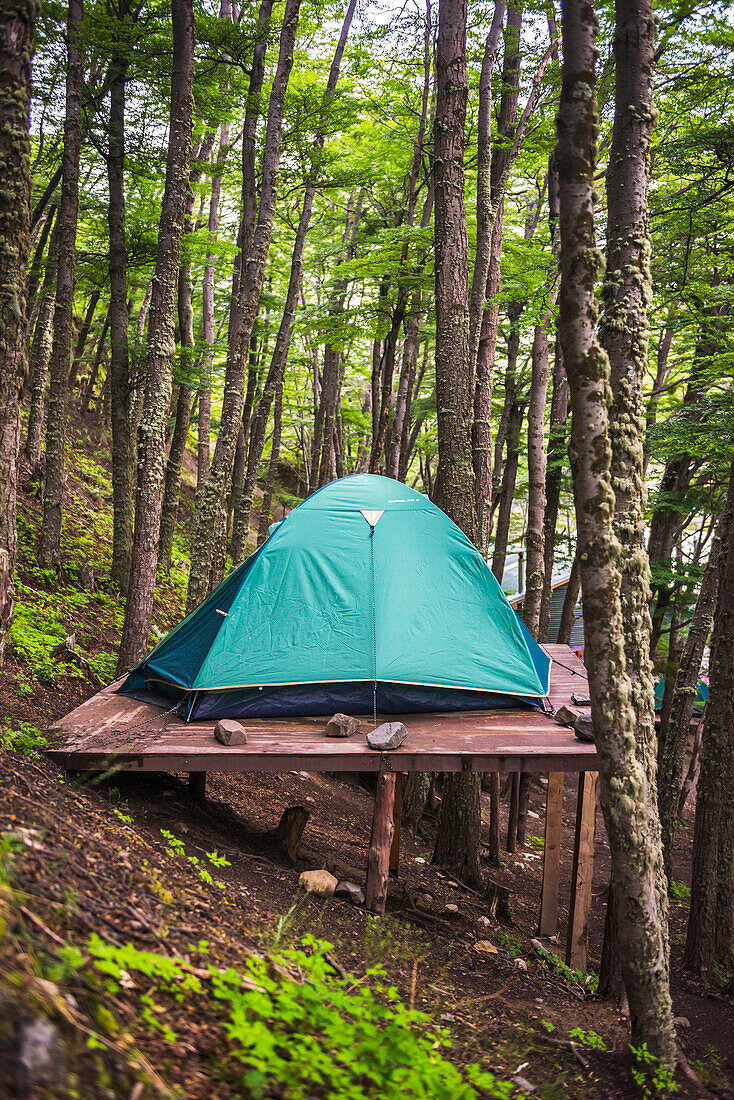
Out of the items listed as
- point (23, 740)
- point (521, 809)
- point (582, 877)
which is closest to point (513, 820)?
point (521, 809)

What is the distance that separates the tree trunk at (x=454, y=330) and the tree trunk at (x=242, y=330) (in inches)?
88.7

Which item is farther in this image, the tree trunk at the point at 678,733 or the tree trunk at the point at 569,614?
the tree trunk at the point at 569,614

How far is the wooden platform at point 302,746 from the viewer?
196 inches

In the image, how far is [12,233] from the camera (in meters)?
4.08

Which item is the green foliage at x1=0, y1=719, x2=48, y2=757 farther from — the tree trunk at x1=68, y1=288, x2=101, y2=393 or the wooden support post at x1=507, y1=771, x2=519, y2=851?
the tree trunk at x1=68, y1=288, x2=101, y2=393

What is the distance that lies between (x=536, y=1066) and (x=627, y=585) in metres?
2.65

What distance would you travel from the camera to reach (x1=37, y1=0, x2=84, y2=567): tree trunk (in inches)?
350

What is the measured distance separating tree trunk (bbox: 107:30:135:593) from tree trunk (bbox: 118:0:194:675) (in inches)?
91.5

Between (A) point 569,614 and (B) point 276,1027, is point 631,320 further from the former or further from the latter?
(A) point 569,614

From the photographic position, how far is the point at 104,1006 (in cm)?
240

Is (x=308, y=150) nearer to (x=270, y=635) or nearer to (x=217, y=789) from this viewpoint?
(x=270, y=635)

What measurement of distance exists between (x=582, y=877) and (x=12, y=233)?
20.8 ft

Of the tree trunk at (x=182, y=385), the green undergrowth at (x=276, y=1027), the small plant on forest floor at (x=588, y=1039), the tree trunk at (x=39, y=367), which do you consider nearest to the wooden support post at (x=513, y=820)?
the small plant on forest floor at (x=588, y=1039)

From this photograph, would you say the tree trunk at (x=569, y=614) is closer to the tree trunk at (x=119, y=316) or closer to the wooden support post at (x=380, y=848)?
the tree trunk at (x=119, y=316)
